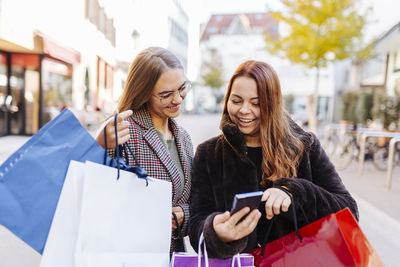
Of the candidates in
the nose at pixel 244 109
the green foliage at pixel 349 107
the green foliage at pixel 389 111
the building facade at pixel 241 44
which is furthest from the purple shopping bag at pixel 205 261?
the building facade at pixel 241 44

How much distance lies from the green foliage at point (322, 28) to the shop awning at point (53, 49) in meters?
7.54

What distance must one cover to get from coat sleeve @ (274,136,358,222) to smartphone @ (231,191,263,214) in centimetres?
30

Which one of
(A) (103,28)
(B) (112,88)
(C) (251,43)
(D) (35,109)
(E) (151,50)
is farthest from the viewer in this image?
(C) (251,43)

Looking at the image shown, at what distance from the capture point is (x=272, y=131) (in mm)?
1612

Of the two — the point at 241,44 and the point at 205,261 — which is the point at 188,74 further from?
the point at 241,44

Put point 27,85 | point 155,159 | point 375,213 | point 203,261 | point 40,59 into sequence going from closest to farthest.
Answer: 1. point 203,261
2. point 155,159
3. point 375,213
4. point 40,59
5. point 27,85

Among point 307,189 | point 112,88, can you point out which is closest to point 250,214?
point 307,189

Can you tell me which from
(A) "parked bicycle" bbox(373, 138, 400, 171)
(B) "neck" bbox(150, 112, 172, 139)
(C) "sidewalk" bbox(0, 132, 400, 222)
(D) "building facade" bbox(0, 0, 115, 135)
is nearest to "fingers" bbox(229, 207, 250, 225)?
(B) "neck" bbox(150, 112, 172, 139)

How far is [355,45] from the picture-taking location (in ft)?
42.9

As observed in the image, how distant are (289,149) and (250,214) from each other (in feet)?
1.79

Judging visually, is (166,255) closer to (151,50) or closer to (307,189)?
(307,189)

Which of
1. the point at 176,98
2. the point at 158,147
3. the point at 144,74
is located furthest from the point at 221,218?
the point at 144,74

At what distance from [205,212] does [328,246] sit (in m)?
0.49

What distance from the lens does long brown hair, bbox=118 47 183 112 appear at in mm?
1800
